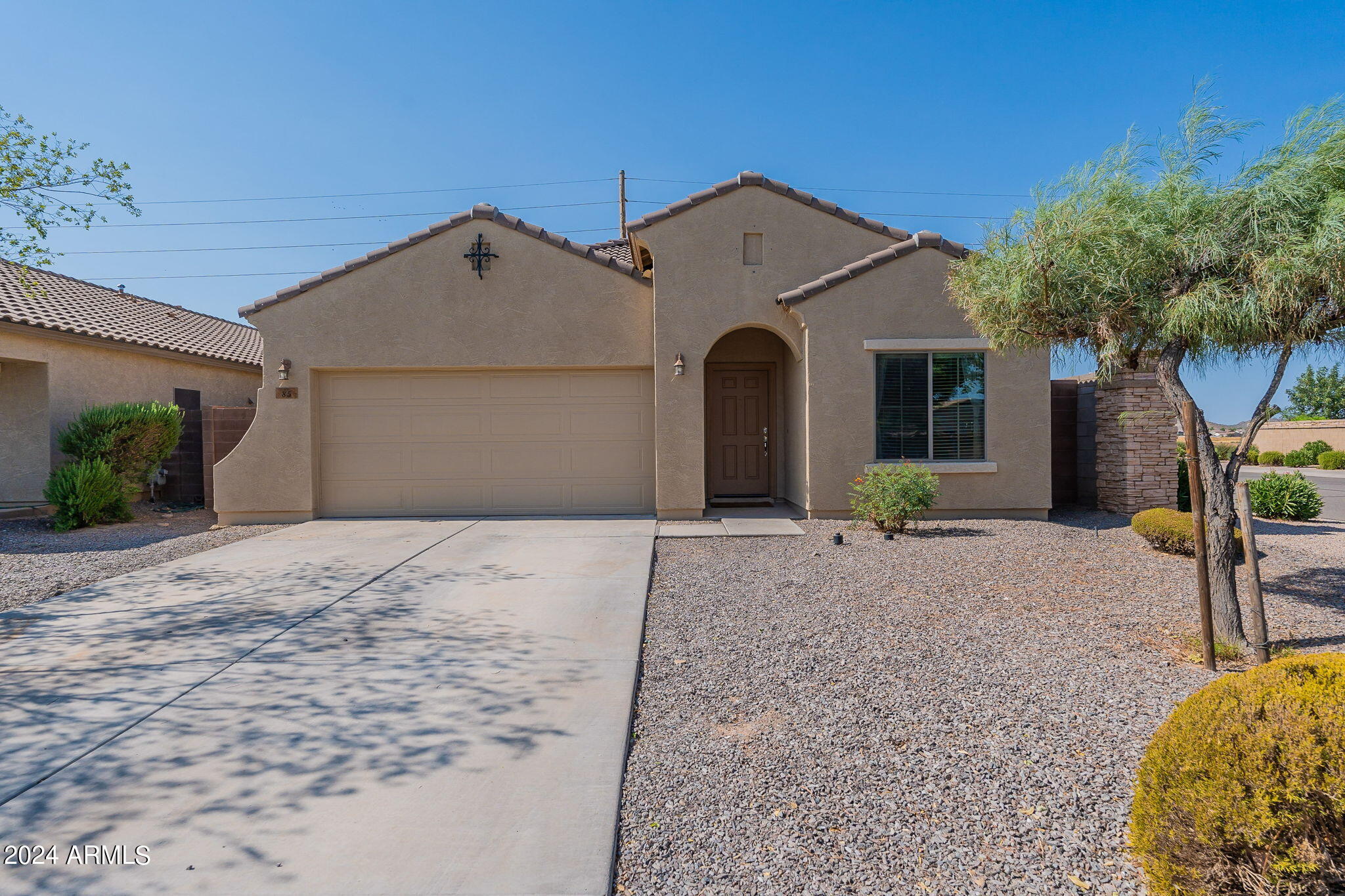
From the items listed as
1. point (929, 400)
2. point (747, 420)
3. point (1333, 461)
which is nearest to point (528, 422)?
point (747, 420)

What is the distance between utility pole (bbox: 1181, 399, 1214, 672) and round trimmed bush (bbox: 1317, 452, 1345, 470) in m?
27.3

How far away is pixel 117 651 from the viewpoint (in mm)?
4727

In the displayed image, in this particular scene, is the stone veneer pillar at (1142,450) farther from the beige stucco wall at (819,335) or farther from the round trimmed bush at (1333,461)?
the round trimmed bush at (1333,461)

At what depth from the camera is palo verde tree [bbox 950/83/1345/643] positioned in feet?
14.3

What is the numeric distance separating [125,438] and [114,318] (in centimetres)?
492

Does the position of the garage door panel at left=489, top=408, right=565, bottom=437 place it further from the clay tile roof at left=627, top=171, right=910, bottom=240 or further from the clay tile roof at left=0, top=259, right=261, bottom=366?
the clay tile roof at left=0, top=259, right=261, bottom=366

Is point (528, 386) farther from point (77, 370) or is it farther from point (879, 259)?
point (77, 370)

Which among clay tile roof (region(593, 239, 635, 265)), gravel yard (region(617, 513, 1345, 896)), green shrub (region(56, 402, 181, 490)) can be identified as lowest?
gravel yard (region(617, 513, 1345, 896))

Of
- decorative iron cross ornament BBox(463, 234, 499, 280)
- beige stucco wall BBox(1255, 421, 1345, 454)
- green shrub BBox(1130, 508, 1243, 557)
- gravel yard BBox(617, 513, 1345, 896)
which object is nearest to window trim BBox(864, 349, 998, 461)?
green shrub BBox(1130, 508, 1243, 557)

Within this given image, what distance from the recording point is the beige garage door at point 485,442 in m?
11.0

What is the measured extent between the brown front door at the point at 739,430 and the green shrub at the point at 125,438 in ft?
29.4

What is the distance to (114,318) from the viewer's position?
1435cm

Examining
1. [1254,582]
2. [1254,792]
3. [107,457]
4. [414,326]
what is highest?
[414,326]

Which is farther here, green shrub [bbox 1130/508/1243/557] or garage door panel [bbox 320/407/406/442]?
garage door panel [bbox 320/407/406/442]
